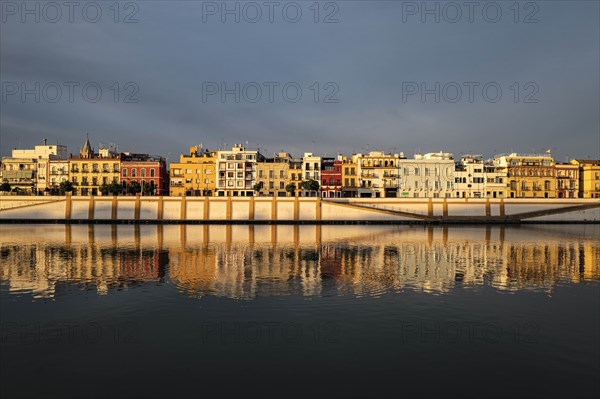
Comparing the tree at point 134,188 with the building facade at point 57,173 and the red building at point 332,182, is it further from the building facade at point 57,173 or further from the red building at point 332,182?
the red building at point 332,182

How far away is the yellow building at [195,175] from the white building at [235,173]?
2068mm

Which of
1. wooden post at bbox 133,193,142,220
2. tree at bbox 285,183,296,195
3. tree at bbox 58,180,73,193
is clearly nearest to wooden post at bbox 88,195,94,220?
wooden post at bbox 133,193,142,220

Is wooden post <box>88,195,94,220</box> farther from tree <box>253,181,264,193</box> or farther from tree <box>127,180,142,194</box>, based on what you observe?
tree <box>253,181,264,193</box>

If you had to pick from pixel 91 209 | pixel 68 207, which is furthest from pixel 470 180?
pixel 68 207

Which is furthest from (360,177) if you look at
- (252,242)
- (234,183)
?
(252,242)

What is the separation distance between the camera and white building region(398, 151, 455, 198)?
128 m

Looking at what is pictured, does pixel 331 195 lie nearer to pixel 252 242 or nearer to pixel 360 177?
pixel 360 177

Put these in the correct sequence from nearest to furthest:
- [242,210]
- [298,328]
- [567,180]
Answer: [298,328] < [242,210] < [567,180]

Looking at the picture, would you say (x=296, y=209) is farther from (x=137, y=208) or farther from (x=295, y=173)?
(x=137, y=208)

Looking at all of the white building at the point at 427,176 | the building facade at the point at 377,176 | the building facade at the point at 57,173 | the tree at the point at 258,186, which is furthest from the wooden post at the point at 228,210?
the building facade at the point at 57,173

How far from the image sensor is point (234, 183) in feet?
420

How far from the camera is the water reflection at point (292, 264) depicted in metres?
32.2

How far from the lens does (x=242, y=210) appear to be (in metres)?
103

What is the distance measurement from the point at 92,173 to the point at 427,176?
9369 cm
